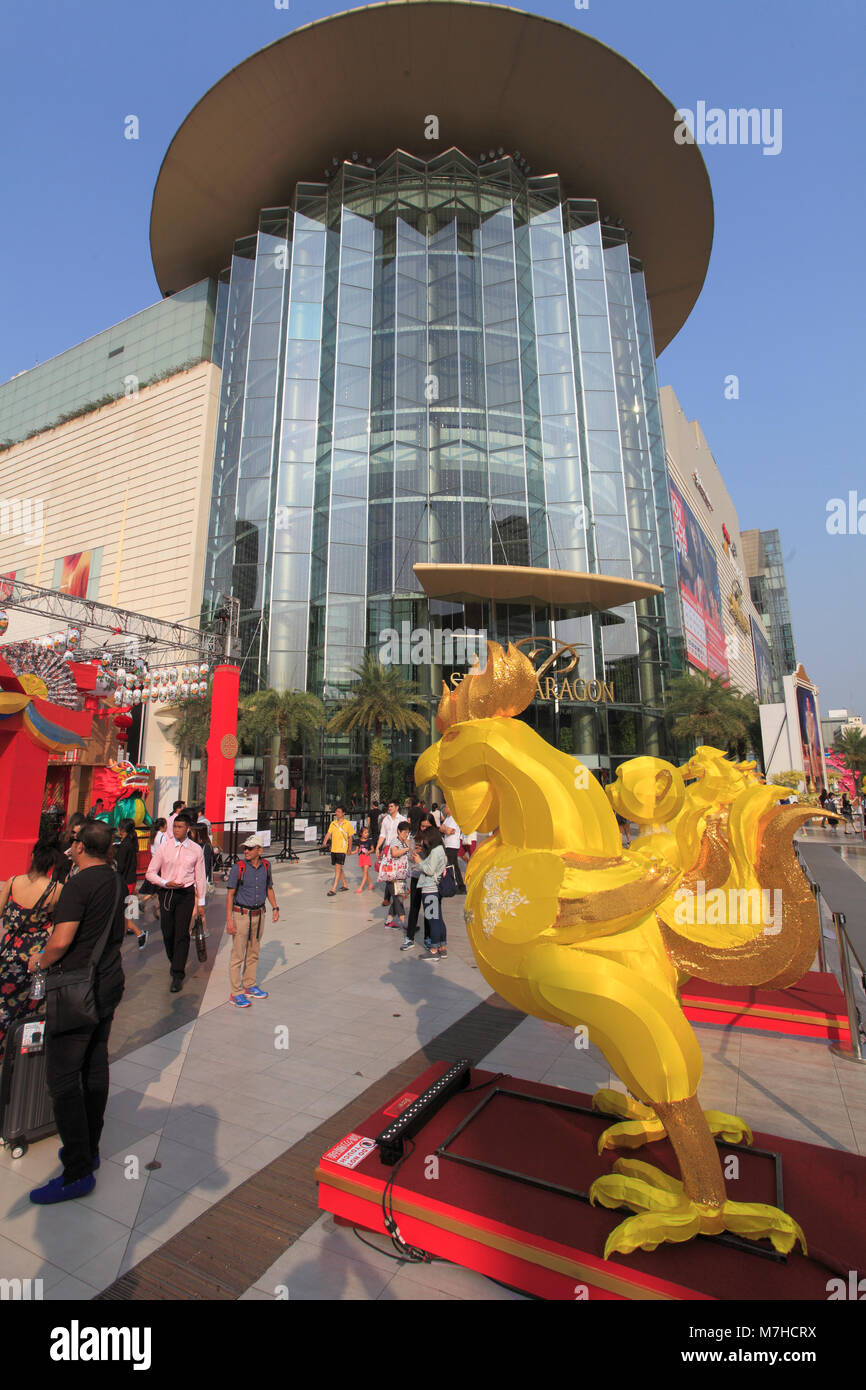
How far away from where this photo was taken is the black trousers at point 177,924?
6.15m

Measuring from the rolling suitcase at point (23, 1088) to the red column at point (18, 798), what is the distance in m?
7.59

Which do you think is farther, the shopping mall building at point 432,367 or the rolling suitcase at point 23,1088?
the shopping mall building at point 432,367

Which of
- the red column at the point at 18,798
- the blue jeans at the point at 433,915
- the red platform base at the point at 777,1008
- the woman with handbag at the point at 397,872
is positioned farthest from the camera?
the red column at the point at 18,798

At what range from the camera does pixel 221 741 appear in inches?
653

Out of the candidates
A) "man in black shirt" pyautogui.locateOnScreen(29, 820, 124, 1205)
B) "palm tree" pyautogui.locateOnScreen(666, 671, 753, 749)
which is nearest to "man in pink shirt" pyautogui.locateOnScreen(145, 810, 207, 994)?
"man in black shirt" pyautogui.locateOnScreen(29, 820, 124, 1205)

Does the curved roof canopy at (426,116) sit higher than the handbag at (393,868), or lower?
higher

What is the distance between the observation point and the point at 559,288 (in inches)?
1030

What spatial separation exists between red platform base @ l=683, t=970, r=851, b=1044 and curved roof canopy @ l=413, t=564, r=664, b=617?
56.6 ft

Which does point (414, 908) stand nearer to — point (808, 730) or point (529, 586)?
point (529, 586)

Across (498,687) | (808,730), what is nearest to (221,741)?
(498,687)

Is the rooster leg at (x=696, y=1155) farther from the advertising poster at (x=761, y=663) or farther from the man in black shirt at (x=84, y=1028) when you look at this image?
the advertising poster at (x=761, y=663)

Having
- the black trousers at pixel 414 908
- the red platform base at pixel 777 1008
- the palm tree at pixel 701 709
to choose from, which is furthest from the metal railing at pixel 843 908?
the palm tree at pixel 701 709

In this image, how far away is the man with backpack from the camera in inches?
229

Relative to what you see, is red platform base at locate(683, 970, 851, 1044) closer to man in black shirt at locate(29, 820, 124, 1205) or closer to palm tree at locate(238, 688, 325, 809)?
man in black shirt at locate(29, 820, 124, 1205)
